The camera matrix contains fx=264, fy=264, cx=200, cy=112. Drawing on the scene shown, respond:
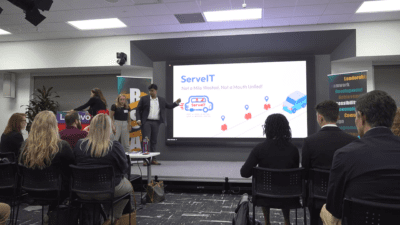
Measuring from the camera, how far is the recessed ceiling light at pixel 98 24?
5288 millimetres

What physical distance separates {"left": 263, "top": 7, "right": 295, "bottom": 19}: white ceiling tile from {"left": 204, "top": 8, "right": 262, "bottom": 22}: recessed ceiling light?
0.13 metres

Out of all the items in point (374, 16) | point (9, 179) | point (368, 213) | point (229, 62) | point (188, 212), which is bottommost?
point (188, 212)

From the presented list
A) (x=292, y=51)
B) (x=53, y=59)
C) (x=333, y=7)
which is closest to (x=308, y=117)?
(x=292, y=51)

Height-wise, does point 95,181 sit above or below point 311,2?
below

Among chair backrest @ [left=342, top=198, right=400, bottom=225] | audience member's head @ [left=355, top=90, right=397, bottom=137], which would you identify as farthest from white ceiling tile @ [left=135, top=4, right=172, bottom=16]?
chair backrest @ [left=342, top=198, right=400, bottom=225]

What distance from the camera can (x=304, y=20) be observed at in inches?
204

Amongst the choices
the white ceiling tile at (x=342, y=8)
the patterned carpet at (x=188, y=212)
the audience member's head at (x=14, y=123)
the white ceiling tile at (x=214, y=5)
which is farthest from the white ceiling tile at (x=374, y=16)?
the audience member's head at (x=14, y=123)

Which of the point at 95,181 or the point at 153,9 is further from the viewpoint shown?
the point at 153,9

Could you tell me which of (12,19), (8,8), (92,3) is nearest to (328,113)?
(92,3)

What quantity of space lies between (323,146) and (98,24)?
5021mm

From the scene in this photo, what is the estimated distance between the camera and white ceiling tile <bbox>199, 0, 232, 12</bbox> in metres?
4.41

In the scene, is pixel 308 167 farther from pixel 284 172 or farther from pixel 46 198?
pixel 46 198

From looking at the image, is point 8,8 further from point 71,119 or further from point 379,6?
point 379,6

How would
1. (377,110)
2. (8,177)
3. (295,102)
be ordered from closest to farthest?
(377,110)
(8,177)
(295,102)
